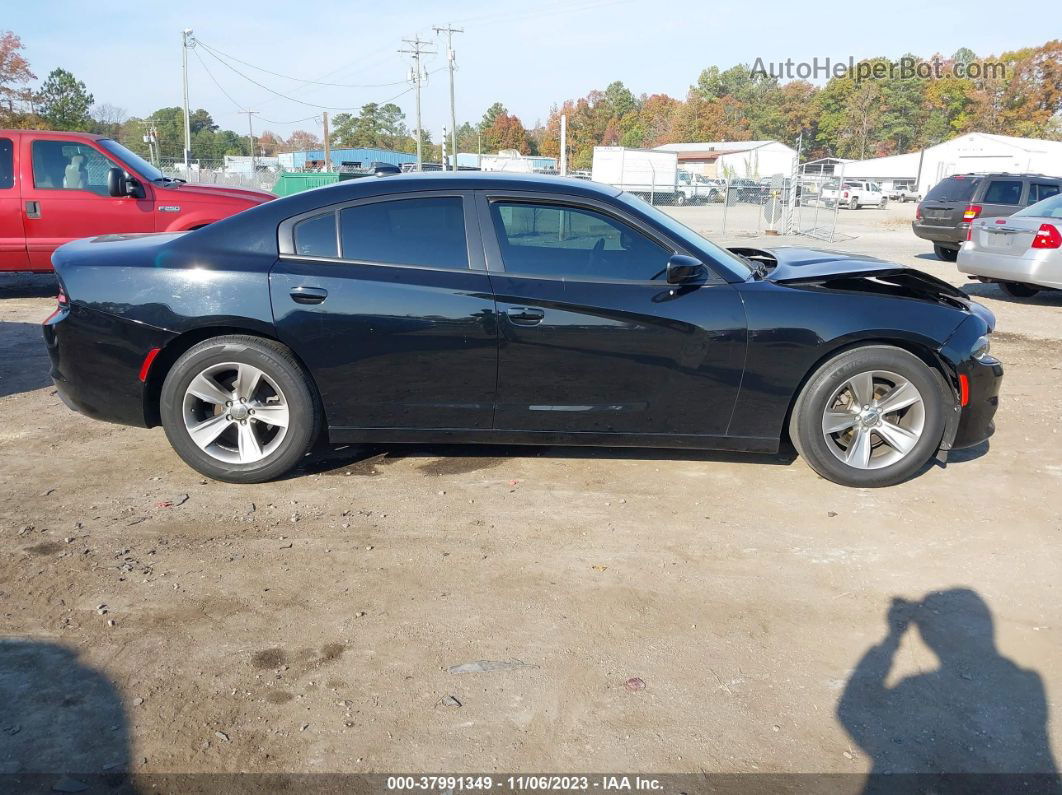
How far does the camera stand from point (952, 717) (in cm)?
281

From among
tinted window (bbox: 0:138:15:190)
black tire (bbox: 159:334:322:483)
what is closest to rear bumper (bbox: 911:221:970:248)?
black tire (bbox: 159:334:322:483)

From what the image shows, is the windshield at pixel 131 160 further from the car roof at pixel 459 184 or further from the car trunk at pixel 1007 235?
the car trunk at pixel 1007 235

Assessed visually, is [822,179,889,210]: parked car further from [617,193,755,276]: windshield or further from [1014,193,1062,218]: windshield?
[617,193,755,276]: windshield

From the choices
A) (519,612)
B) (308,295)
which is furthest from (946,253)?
(519,612)

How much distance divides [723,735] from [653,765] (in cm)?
28

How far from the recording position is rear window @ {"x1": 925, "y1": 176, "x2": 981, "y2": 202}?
16.1 metres

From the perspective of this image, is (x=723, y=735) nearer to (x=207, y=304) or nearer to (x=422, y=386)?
(x=422, y=386)

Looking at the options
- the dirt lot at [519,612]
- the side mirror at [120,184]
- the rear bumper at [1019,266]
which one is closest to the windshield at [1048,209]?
the rear bumper at [1019,266]

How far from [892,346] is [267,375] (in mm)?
3284

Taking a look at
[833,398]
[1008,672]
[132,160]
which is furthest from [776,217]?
[1008,672]

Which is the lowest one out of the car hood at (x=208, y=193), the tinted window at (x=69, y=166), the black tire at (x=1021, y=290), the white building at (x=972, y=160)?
the black tire at (x=1021, y=290)

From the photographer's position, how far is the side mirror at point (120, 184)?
9555 millimetres

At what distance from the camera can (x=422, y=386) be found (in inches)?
179

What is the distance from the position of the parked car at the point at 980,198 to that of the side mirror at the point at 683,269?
13.3m
